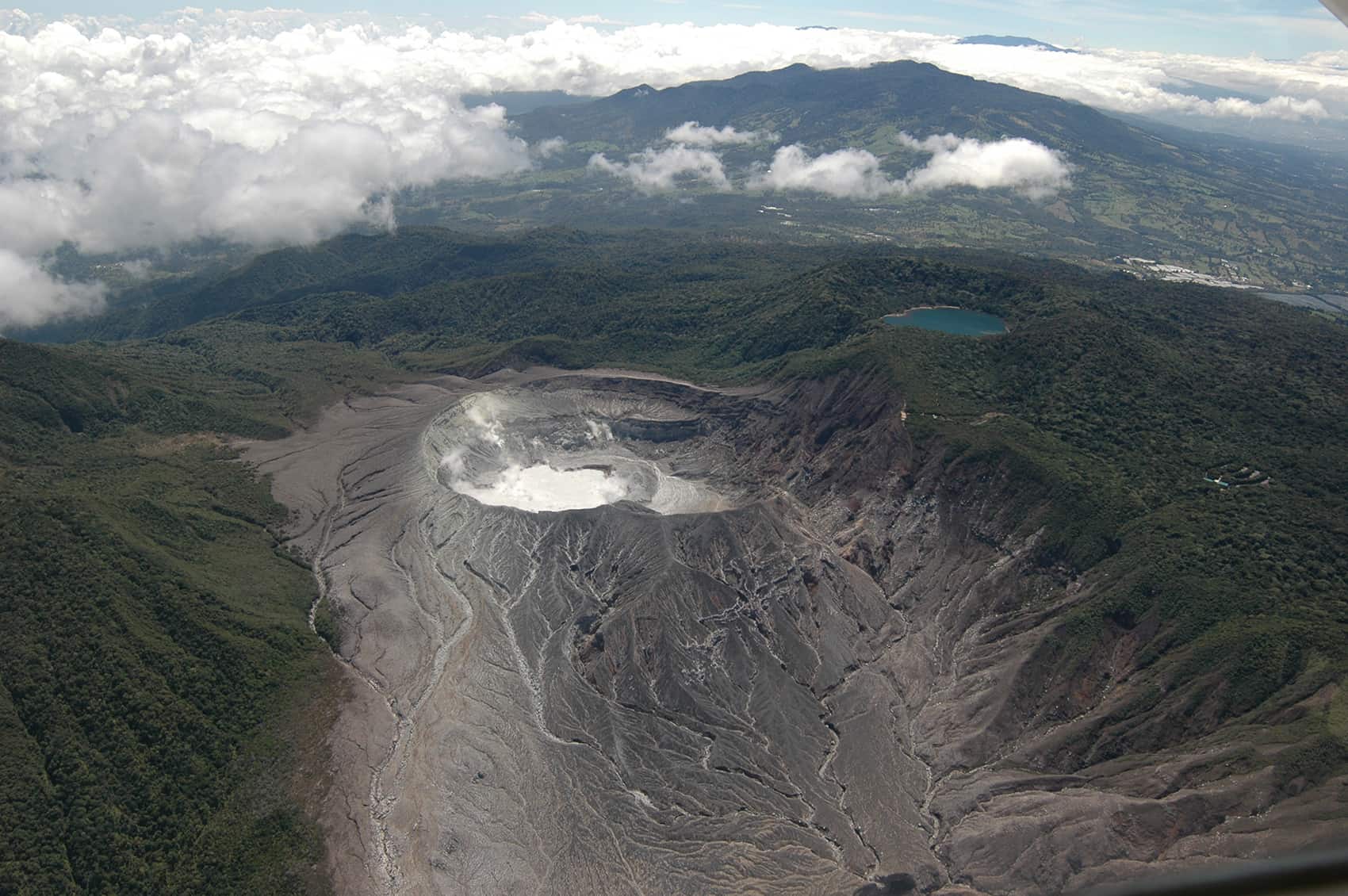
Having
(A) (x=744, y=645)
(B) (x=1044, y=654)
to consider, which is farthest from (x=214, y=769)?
(B) (x=1044, y=654)

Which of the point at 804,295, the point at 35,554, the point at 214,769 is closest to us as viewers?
the point at 214,769

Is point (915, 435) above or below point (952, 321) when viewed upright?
above

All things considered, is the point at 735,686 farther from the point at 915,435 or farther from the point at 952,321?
the point at 952,321

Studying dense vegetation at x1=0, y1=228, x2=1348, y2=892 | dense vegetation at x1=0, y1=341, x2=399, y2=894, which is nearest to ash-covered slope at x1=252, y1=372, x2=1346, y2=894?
dense vegetation at x1=0, y1=228, x2=1348, y2=892

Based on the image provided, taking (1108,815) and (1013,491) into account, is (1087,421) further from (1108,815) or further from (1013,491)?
(1108,815)

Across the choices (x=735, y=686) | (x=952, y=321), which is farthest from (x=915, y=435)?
(x=952, y=321)

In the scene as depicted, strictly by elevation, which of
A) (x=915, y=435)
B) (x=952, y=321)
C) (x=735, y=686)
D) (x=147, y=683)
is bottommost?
(x=735, y=686)

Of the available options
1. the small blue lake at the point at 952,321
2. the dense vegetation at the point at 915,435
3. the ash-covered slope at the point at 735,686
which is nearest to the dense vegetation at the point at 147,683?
the dense vegetation at the point at 915,435
